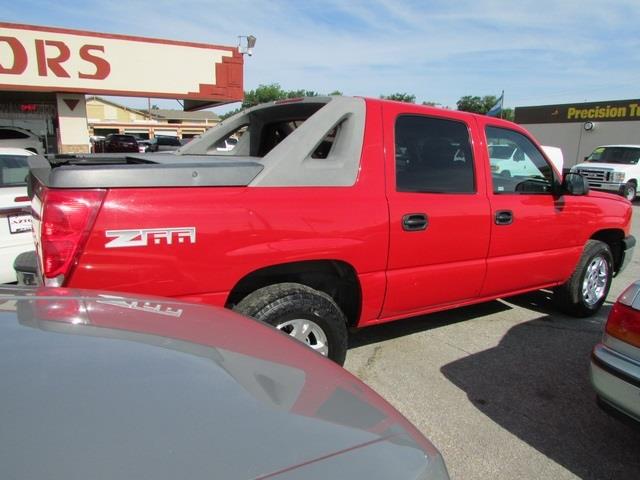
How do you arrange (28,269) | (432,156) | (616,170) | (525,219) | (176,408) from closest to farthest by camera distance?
1. (176,408)
2. (28,269)
3. (432,156)
4. (525,219)
5. (616,170)

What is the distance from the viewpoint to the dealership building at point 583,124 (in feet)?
88.3

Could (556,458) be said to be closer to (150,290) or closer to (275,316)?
(275,316)

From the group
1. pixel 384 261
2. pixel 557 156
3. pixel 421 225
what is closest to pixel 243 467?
pixel 384 261

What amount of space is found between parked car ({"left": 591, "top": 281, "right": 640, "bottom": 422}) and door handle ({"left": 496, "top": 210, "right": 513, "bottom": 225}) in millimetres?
1166

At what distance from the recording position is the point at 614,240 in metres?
5.06

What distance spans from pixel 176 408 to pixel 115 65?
1577cm

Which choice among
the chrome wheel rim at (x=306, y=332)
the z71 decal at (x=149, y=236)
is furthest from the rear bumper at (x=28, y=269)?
the chrome wheel rim at (x=306, y=332)

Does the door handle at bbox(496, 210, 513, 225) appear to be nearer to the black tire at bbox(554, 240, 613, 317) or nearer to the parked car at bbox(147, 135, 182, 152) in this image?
the black tire at bbox(554, 240, 613, 317)

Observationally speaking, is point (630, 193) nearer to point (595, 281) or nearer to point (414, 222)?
point (595, 281)

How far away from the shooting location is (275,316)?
279 cm

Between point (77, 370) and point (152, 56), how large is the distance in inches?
623

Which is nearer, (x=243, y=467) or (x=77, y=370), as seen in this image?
(x=243, y=467)

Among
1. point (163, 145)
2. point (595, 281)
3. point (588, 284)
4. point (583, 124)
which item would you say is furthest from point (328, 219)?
point (583, 124)

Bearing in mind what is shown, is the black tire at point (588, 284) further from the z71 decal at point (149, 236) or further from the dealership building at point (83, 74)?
the dealership building at point (83, 74)
